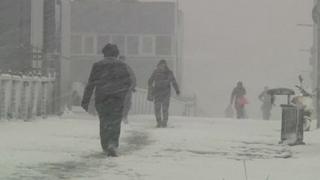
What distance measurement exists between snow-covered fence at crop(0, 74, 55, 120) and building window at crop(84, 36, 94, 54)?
88.7ft

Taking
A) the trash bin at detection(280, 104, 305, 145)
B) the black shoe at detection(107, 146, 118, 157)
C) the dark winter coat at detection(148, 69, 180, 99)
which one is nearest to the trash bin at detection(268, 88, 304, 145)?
the trash bin at detection(280, 104, 305, 145)

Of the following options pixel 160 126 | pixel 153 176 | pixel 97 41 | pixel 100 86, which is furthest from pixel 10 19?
pixel 97 41

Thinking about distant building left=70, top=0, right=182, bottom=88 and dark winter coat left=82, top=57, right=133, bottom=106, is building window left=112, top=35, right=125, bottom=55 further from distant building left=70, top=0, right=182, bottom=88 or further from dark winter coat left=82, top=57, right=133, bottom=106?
dark winter coat left=82, top=57, right=133, bottom=106

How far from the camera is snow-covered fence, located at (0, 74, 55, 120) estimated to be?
1805cm

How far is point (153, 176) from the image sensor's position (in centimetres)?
964

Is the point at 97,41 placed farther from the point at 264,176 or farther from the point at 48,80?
the point at 264,176

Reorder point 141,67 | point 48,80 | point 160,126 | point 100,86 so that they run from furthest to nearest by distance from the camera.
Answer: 1. point 141,67
2. point 48,80
3. point 160,126
4. point 100,86

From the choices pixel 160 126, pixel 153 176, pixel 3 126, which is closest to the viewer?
pixel 153 176

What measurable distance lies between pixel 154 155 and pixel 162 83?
24.4 ft

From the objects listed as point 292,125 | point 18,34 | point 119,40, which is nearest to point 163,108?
point 292,125

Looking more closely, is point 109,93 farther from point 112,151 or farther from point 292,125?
point 292,125

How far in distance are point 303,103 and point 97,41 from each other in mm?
33152

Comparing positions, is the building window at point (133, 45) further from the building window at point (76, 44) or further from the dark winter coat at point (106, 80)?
the dark winter coat at point (106, 80)

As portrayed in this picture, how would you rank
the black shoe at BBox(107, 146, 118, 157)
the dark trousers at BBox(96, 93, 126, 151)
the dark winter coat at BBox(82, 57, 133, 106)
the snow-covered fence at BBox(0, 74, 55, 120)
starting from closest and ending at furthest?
the black shoe at BBox(107, 146, 118, 157), the dark trousers at BBox(96, 93, 126, 151), the dark winter coat at BBox(82, 57, 133, 106), the snow-covered fence at BBox(0, 74, 55, 120)
